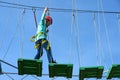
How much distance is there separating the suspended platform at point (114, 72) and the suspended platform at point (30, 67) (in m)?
1.77

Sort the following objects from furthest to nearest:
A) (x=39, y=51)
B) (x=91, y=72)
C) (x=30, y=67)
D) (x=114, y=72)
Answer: (x=39, y=51) < (x=114, y=72) < (x=91, y=72) < (x=30, y=67)

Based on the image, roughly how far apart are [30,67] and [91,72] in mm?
1509

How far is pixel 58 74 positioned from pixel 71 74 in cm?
32

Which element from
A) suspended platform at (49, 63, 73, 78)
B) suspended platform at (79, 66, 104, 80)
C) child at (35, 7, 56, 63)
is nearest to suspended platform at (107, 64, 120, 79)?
suspended platform at (79, 66, 104, 80)

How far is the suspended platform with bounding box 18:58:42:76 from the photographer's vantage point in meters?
10.5

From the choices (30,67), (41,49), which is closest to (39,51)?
(41,49)

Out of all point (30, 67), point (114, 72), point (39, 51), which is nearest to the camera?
point (30, 67)

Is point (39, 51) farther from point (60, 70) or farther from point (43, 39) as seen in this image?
point (60, 70)

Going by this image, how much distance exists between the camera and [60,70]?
1087cm

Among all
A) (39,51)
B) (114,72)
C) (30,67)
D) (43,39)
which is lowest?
(114,72)

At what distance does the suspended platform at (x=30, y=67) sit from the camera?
1054cm

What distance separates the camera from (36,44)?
11.5 m

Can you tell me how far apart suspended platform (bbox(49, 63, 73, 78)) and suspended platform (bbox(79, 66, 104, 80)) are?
0.94 ft

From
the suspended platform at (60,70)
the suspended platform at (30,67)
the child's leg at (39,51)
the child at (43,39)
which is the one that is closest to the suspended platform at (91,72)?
the suspended platform at (60,70)
